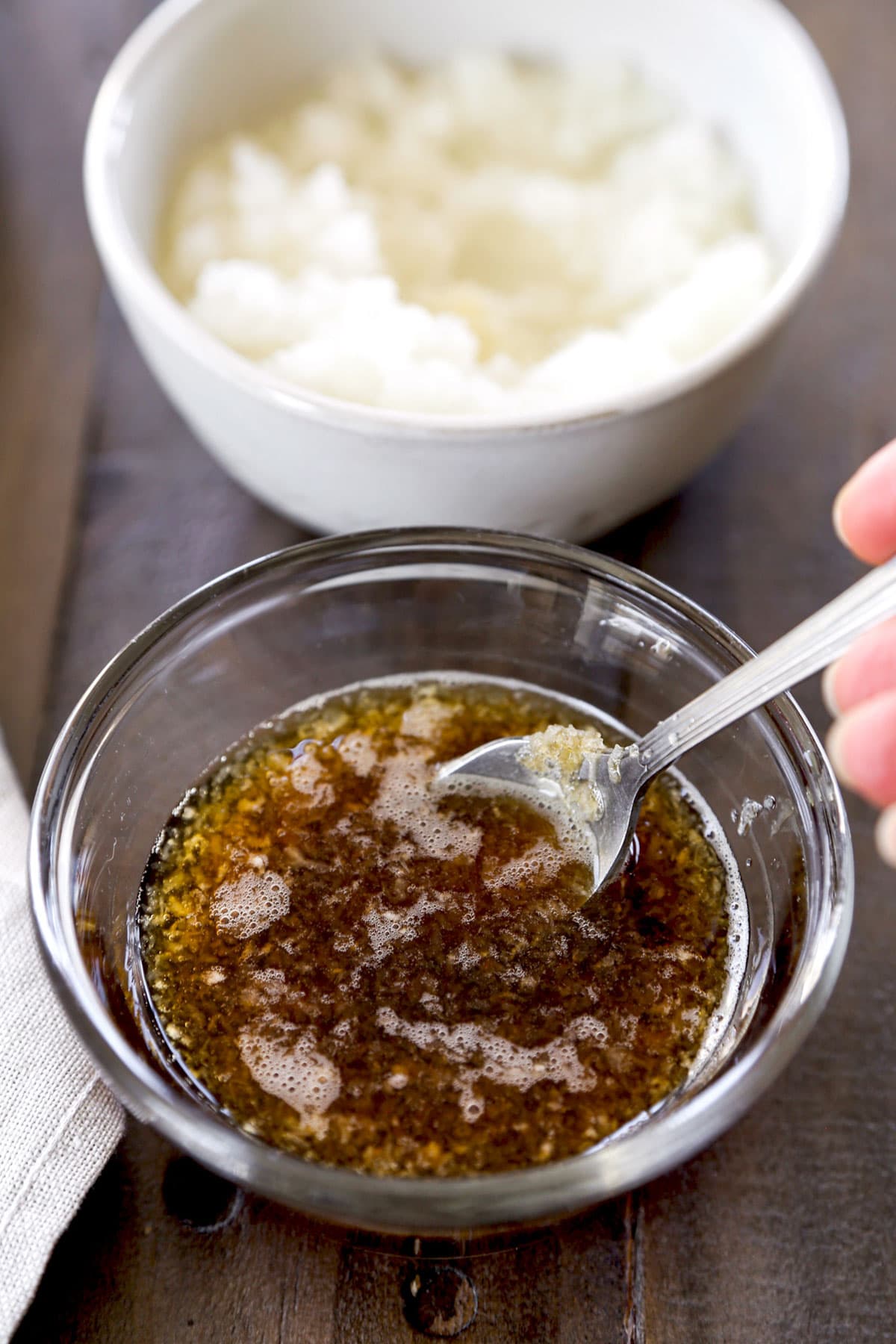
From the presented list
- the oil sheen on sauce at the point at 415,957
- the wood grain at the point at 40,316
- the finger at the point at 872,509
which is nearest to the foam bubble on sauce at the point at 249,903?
the oil sheen on sauce at the point at 415,957

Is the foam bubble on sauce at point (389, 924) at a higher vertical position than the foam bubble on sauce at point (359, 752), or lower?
higher

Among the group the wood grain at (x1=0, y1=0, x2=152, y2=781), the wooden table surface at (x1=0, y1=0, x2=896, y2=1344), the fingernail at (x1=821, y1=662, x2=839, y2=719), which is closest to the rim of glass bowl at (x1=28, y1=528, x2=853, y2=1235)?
the fingernail at (x1=821, y1=662, x2=839, y2=719)

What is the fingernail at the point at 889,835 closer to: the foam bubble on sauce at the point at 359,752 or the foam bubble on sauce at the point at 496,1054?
the foam bubble on sauce at the point at 496,1054

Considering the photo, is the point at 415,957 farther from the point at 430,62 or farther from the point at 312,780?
the point at 430,62

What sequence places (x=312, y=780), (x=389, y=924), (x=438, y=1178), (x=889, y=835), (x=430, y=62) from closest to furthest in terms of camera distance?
(x=889, y=835)
(x=438, y=1178)
(x=389, y=924)
(x=312, y=780)
(x=430, y=62)

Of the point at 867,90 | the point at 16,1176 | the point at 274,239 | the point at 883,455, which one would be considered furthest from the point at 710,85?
the point at 16,1176

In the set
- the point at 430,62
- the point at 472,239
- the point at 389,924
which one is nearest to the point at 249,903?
the point at 389,924
